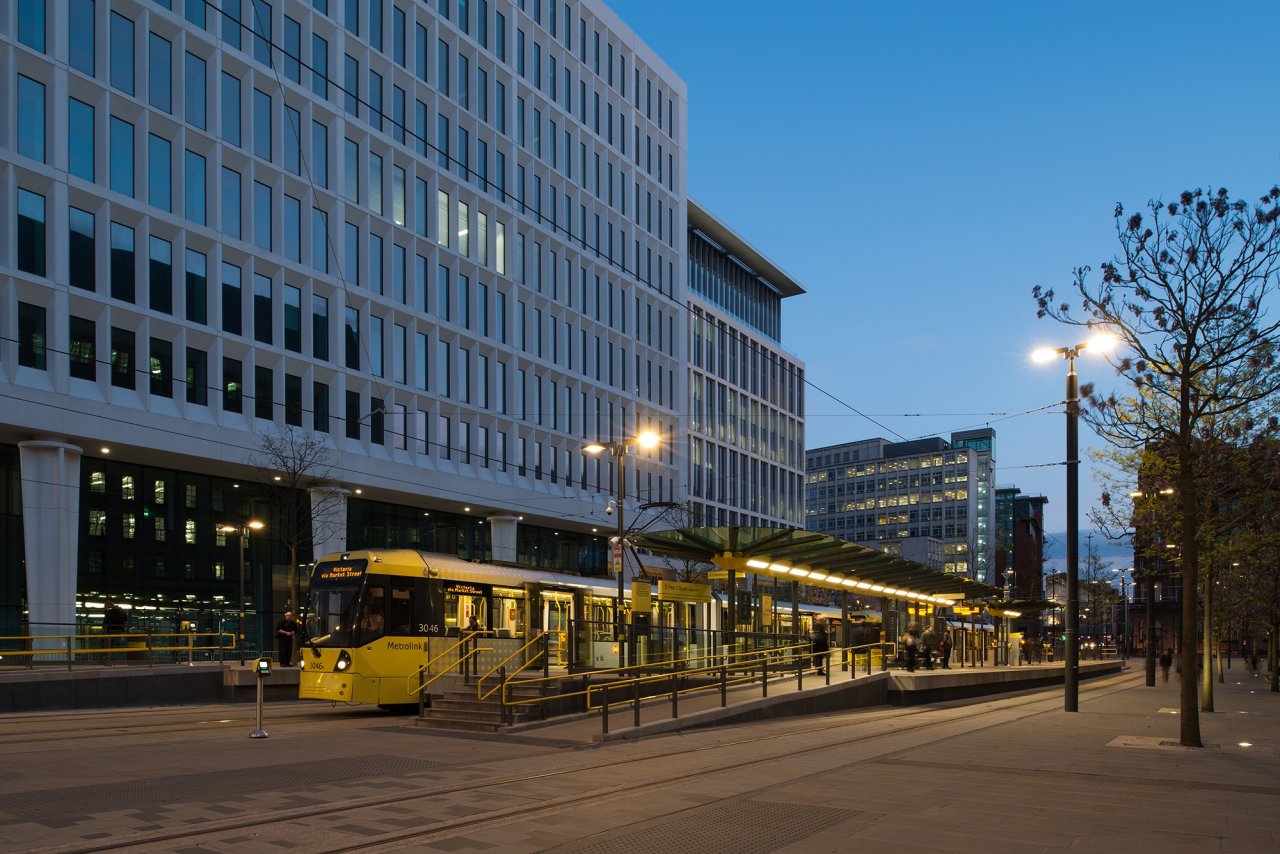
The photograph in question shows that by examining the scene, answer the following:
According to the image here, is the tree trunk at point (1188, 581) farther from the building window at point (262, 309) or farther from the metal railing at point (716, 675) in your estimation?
the building window at point (262, 309)

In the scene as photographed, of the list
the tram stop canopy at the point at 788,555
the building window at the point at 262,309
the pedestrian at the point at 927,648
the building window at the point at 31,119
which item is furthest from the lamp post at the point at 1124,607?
the building window at the point at 31,119

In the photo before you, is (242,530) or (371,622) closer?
(371,622)

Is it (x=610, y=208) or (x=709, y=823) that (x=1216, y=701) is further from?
(x=610, y=208)

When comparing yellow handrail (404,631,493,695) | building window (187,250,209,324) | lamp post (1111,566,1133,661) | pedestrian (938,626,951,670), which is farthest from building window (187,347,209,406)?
lamp post (1111,566,1133,661)

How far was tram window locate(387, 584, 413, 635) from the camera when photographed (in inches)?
995

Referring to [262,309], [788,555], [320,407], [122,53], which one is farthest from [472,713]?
[122,53]

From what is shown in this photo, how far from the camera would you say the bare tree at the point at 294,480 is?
39888mm

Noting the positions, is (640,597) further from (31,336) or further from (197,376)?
(197,376)

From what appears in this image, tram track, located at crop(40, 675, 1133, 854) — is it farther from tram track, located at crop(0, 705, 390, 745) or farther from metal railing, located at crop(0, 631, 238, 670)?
metal railing, located at crop(0, 631, 238, 670)

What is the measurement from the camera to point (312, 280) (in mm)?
45656

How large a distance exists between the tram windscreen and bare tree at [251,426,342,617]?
11.8 metres

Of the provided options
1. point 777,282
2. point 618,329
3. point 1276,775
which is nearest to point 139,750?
point 1276,775

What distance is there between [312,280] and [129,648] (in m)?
19.2

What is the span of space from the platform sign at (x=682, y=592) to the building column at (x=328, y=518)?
2102 cm
